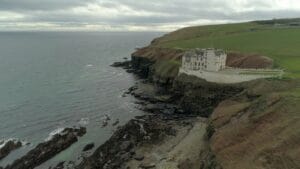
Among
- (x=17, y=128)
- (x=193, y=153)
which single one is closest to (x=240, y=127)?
(x=193, y=153)

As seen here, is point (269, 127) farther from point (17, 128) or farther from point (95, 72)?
point (95, 72)

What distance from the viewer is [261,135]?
44.7 m

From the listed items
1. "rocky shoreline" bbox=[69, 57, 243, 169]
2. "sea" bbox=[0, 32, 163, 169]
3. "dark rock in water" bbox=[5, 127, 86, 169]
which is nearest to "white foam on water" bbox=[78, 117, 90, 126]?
"sea" bbox=[0, 32, 163, 169]

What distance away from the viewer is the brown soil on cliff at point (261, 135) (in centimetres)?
3934

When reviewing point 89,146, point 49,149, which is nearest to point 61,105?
point 49,149

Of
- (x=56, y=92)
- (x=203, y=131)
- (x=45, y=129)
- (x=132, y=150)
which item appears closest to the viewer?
(x=132, y=150)

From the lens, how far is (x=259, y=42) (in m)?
134

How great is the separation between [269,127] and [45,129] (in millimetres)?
44130

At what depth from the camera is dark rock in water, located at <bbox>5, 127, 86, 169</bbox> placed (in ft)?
186

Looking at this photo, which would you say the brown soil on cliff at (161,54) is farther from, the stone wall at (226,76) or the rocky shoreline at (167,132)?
the stone wall at (226,76)

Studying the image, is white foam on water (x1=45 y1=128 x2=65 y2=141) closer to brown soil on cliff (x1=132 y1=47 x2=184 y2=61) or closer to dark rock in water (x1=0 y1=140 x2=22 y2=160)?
dark rock in water (x1=0 y1=140 x2=22 y2=160)

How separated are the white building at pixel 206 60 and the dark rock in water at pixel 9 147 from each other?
151ft

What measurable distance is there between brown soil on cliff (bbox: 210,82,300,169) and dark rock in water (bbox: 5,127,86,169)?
26071mm

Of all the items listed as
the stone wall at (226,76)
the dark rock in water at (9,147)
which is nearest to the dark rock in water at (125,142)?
the dark rock in water at (9,147)
